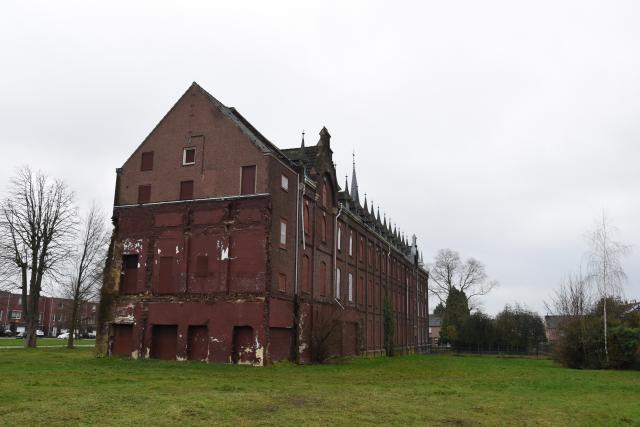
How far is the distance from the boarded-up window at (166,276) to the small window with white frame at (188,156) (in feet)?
18.3

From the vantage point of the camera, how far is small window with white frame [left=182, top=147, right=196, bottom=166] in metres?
31.8

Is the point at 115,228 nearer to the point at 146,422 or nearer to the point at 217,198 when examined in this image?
the point at 217,198

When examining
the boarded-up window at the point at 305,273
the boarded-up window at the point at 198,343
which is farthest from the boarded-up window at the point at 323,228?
the boarded-up window at the point at 198,343

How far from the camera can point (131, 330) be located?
31.0 m

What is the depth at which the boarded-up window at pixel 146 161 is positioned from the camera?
108 ft

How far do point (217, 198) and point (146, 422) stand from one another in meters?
20.9

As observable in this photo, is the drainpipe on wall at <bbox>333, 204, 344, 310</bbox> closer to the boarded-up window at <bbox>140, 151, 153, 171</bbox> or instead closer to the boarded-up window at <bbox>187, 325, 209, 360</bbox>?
the boarded-up window at <bbox>187, 325, 209, 360</bbox>

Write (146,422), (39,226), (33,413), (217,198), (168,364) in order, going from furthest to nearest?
(39,226)
(217,198)
(168,364)
(33,413)
(146,422)

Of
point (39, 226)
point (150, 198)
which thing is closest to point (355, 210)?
point (150, 198)

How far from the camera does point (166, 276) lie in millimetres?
30531

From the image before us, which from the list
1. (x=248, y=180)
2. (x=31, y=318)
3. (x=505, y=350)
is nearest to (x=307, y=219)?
(x=248, y=180)

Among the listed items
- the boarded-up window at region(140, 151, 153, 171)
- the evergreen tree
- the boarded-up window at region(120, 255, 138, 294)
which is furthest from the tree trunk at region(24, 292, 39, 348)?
the evergreen tree

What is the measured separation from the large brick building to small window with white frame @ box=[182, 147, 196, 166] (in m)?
0.06

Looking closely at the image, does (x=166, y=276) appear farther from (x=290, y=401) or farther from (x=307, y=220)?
(x=290, y=401)
